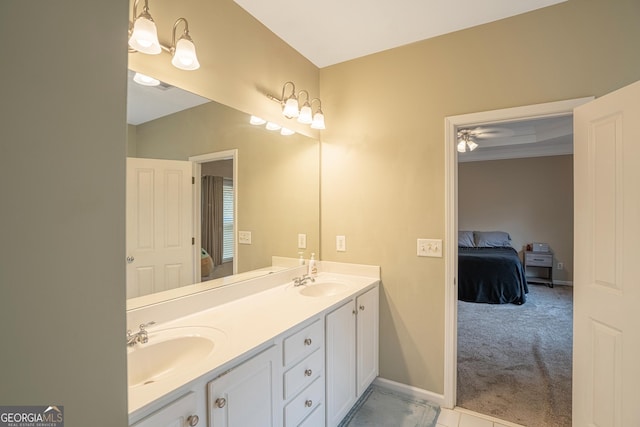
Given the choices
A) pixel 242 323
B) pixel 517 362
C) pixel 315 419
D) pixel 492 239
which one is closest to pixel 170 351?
pixel 242 323

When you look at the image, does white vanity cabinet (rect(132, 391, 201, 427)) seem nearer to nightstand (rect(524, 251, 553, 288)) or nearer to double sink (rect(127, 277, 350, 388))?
double sink (rect(127, 277, 350, 388))

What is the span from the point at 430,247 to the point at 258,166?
1334mm

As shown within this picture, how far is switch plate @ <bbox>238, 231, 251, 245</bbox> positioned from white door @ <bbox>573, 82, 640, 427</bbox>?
76.6 inches

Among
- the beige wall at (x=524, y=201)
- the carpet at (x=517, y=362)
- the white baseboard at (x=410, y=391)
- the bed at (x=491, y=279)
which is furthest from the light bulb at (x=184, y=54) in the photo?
the beige wall at (x=524, y=201)

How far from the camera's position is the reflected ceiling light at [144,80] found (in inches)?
49.8

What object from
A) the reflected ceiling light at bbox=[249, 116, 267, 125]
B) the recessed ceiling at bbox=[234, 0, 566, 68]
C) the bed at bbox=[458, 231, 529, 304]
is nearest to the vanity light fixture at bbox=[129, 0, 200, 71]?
the reflected ceiling light at bbox=[249, 116, 267, 125]

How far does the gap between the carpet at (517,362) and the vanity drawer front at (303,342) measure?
135 centimetres

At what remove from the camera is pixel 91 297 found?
1.90ft

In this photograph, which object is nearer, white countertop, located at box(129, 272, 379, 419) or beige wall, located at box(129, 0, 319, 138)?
white countertop, located at box(129, 272, 379, 419)

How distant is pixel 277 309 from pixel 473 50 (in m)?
2.06

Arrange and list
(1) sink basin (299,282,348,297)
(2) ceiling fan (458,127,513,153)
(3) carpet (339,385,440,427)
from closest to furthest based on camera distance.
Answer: (3) carpet (339,385,440,427), (1) sink basin (299,282,348,297), (2) ceiling fan (458,127,513,153)

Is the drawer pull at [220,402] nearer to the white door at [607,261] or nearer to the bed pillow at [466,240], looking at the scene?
the white door at [607,261]

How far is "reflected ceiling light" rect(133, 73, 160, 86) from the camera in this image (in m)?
1.26

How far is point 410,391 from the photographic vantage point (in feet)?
7.02
